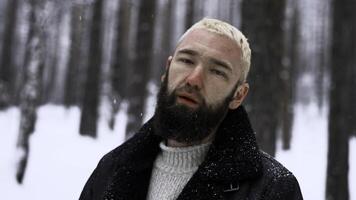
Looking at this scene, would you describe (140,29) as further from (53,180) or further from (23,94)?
(53,180)

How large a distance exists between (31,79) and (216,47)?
784 cm

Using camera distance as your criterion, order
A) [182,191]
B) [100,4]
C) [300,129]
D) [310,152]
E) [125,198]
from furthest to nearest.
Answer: [300,129]
[310,152]
[100,4]
[125,198]
[182,191]

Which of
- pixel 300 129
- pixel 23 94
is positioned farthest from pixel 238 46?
pixel 300 129

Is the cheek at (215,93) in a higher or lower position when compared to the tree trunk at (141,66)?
higher

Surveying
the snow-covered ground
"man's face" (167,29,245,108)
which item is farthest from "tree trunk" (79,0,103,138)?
"man's face" (167,29,245,108)

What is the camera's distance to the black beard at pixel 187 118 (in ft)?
6.49

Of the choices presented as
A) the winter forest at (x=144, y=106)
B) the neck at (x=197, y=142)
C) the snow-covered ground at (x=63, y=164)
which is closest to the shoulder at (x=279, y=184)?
the neck at (x=197, y=142)

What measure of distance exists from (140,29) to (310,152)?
9688 millimetres

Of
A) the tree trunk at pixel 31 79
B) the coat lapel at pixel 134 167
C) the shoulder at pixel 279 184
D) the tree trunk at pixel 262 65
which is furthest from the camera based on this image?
the tree trunk at pixel 31 79

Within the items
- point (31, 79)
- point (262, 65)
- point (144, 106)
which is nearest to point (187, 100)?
point (262, 65)

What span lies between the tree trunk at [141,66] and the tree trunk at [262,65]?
4.66 meters

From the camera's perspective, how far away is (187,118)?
6.54ft

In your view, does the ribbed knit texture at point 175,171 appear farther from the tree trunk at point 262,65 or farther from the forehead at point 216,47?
the tree trunk at point 262,65

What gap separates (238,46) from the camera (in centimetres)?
201
